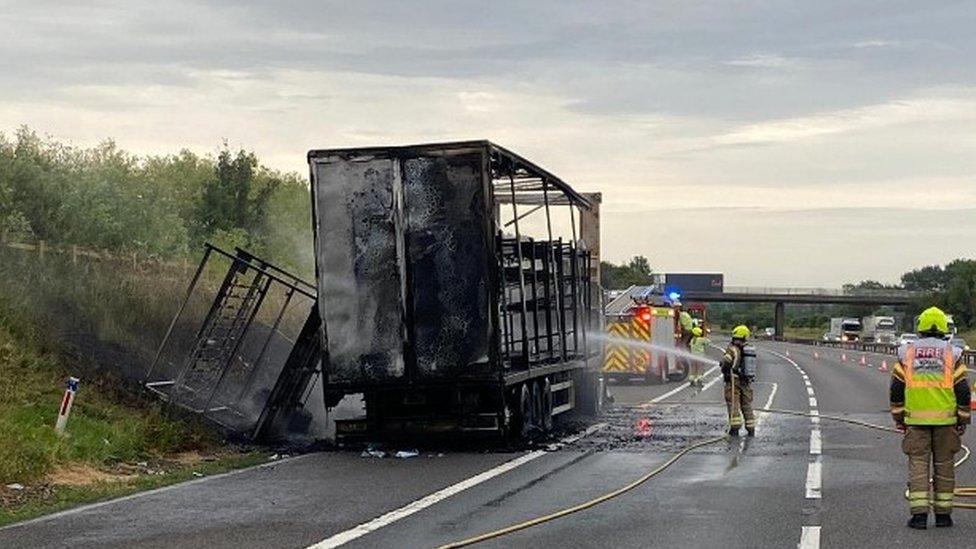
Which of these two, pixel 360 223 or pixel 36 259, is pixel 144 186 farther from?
pixel 360 223

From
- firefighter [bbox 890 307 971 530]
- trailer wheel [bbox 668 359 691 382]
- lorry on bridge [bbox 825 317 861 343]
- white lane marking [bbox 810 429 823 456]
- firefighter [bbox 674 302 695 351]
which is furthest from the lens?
lorry on bridge [bbox 825 317 861 343]

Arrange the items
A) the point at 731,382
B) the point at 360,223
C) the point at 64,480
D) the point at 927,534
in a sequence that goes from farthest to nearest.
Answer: the point at 731,382
the point at 360,223
the point at 64,480
the point at 927,534

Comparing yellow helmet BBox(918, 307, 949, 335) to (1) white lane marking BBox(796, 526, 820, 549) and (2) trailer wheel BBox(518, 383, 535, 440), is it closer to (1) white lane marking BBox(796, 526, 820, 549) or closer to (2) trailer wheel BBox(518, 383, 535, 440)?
(1) white lane marking BBox(796, 526, 820, 549)

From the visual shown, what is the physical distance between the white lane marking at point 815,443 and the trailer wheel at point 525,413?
146 inches

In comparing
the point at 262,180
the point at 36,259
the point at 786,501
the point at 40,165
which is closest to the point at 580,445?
the point at 786,501

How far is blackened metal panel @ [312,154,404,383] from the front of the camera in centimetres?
1742

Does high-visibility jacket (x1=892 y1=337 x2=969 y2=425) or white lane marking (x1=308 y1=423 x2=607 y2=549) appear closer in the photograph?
white lane marking (x1=308 y1=423 x2=607 y2=549)

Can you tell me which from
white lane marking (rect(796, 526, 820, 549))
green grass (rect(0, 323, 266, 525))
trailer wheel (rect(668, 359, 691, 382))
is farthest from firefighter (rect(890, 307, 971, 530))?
trailer wheel (rect(668, 359, 691, 382))

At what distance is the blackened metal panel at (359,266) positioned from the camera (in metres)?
17.4

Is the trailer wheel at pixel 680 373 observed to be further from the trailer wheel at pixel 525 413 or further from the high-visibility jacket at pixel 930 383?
the high-visibility jacket at pixel 930 383

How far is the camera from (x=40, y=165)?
101 ft

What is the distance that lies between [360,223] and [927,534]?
27.8ft

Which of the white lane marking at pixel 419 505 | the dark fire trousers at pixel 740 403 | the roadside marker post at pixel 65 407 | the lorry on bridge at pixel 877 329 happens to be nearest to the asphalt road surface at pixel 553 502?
the white lane marking at pixel 419 505

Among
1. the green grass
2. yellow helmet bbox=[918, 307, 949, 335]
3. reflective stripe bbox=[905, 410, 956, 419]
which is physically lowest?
the green grass
